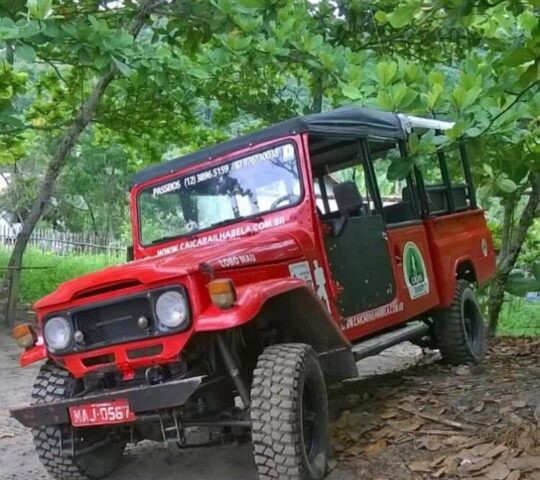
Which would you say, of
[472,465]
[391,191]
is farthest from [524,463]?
[391,191]

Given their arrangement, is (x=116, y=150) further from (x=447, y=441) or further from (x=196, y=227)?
(x=447, y=441)

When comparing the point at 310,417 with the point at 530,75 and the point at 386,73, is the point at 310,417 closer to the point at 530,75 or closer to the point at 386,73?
the point at 386,73

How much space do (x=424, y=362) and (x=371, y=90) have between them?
355 cm

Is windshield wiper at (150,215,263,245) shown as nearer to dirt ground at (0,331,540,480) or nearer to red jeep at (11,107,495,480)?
red jeep at (11,107,495,480)

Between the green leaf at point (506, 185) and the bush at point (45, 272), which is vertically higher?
the bush at point (45, 272)

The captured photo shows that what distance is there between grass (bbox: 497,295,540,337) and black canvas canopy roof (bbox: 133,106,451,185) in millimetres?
7402

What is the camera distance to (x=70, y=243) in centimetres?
2531

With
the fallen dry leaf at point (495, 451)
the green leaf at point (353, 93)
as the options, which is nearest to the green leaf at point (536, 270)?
the fallen dry leaf at point (495, 451)

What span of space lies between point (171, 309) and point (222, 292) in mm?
320

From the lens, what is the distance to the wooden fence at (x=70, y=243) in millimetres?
24609

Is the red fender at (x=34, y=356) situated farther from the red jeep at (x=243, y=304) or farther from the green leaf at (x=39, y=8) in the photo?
the green leaf at (x=39, y=8)

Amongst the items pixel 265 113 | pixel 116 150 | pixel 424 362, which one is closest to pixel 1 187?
pixel 116 150

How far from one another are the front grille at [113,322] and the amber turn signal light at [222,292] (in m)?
0.40

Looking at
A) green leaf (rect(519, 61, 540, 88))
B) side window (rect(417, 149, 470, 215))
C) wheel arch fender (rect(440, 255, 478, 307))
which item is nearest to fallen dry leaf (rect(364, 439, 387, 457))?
green leaf (rect(519, 61, 540, 88))
